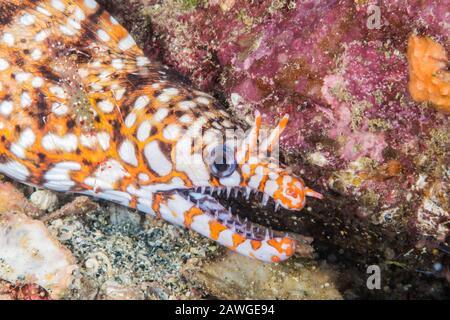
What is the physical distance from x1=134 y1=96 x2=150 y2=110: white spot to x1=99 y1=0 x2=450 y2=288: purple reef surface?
650mm

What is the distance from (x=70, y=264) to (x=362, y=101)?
2523 millimetres

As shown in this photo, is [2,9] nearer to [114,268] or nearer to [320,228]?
[114,268]

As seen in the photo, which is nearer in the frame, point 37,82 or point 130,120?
point 130,120

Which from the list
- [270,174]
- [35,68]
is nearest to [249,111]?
[270,174]

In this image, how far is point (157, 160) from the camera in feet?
11.8

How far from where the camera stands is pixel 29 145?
388 centimetres

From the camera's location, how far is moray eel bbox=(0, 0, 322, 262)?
345 cm

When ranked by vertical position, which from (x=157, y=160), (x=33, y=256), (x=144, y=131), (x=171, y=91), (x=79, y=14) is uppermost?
(x=79, y=14)

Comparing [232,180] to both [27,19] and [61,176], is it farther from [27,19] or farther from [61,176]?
[27,19]

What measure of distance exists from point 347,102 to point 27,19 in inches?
113

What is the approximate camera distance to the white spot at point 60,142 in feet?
12.5

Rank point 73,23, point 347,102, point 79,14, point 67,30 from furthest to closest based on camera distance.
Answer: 1. point 79,14
2. point 73,23
3. point 67,30
4. point 347,102

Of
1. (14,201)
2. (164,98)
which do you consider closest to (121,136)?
(164,98)

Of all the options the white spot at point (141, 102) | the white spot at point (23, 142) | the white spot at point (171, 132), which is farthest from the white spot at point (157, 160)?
the white spot at point (23, 142)
